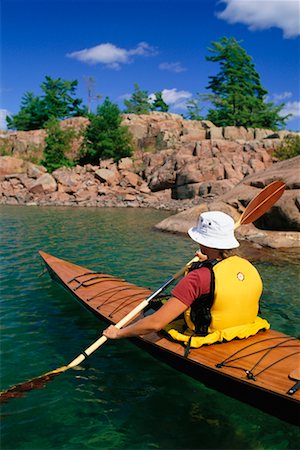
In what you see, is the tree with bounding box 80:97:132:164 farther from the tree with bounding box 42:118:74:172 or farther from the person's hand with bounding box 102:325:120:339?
the person's hand with bounding box 102:325:120:339

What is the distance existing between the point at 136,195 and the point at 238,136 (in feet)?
38.8

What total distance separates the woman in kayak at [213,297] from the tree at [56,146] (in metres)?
31.9

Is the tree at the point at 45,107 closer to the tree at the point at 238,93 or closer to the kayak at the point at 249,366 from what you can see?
the tree at the point at 238,93

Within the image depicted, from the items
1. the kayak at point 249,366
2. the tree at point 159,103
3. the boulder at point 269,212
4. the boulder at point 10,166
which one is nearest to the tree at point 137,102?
the tree at point 159,103

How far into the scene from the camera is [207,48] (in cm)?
3909

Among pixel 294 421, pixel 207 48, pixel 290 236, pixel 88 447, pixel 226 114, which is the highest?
pixel 207 48

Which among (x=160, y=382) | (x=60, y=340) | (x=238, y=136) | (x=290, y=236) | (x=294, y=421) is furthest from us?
(x=238, y=136)

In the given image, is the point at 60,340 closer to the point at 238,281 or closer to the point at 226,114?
the point at 238,281

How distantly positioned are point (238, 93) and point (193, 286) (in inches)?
1468

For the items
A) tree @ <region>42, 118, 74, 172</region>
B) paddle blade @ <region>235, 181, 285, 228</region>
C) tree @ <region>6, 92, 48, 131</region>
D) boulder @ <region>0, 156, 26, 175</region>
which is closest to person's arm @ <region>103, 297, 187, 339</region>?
paddle blade @ <region>235, 181, 285, 228</region>

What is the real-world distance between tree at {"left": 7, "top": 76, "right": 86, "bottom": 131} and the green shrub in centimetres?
2447

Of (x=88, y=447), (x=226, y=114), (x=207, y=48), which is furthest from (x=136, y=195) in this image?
(x=88, y=447)

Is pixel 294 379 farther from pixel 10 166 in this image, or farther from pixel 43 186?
pixel 10 166

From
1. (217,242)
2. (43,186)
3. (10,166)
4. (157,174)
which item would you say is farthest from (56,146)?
(217,242)
